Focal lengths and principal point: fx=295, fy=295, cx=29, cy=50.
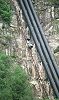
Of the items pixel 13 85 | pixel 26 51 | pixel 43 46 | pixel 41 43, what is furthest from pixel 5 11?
pixel 13 85

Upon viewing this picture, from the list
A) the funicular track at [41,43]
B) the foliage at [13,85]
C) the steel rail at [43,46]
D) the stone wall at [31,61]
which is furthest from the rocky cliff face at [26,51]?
the foliage at [13,85]

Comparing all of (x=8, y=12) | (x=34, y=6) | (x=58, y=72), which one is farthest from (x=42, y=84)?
(x=34, y=6)

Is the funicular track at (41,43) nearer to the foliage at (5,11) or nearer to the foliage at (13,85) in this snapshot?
the foliage at (5,11)

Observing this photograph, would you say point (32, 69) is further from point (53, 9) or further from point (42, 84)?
point (53, 9)

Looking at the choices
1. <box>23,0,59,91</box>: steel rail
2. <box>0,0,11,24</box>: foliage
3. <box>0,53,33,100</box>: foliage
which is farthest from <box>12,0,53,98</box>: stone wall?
<box>0,53,33,100</box>: foliage

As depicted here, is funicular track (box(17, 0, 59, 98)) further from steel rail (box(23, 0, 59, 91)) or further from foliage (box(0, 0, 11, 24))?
foliage (box(0, 0, 11, 24))

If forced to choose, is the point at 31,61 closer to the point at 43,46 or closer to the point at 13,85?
the point at 43,46
